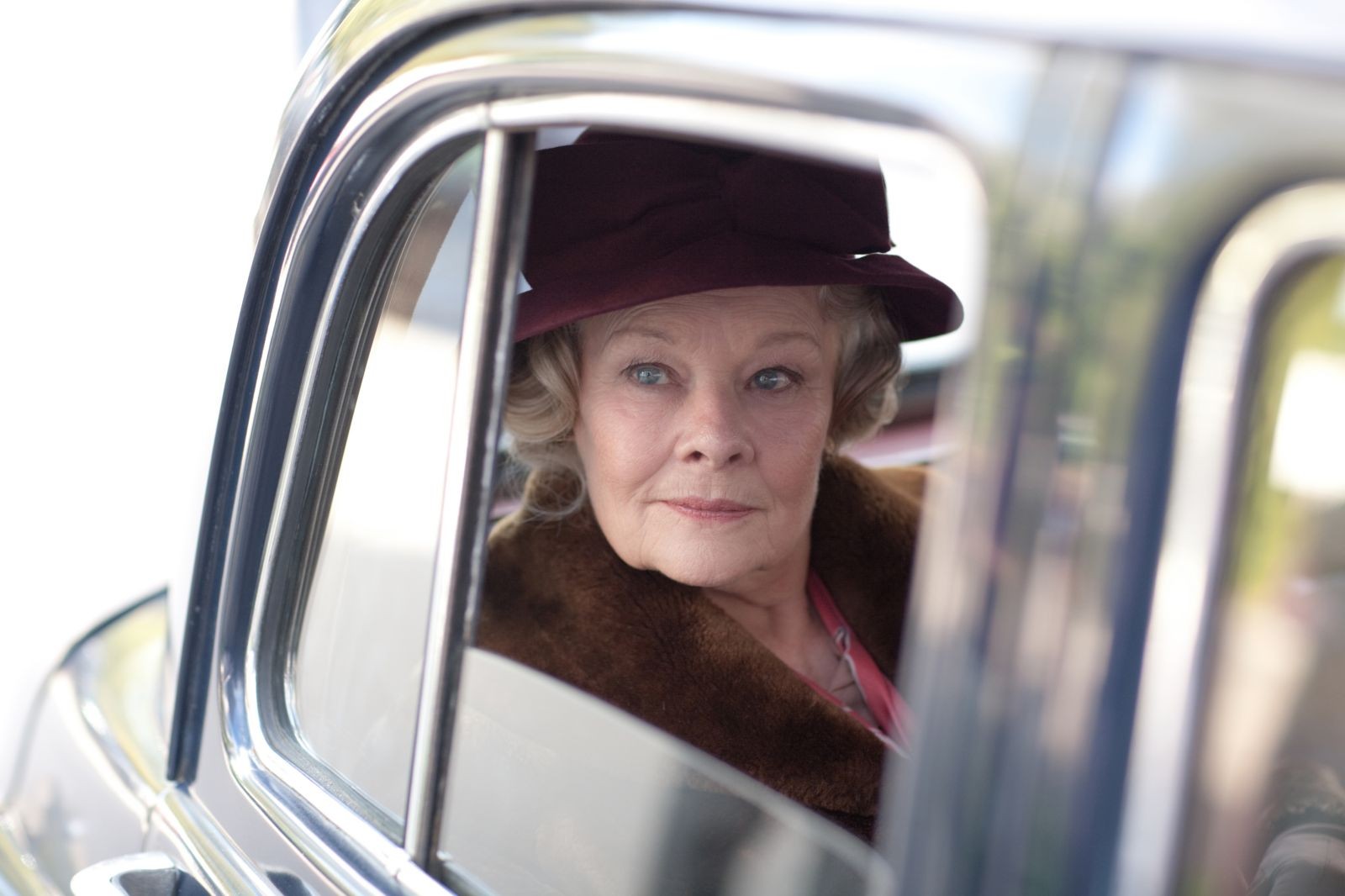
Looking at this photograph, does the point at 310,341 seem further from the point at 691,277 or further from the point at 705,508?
the point at 705,508

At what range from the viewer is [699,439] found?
1.68 metres

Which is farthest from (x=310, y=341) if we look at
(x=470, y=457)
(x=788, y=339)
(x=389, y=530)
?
(x=788, y=339)

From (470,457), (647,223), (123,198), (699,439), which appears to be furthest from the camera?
(123,198)

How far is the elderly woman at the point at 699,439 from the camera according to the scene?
1.54 meters

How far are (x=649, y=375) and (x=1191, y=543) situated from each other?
3.84 feet

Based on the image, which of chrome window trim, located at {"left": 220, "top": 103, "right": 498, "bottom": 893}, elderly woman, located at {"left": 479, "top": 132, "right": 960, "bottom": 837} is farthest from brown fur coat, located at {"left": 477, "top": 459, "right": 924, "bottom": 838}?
chrome window trim, located at {"left": 220, "top": 103, "right": 498, "bottom": 893}

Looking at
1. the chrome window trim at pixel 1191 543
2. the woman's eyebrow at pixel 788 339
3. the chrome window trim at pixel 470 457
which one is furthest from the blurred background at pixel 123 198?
the chrome window trim at pixel 1191 543

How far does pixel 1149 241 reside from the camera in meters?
0.58

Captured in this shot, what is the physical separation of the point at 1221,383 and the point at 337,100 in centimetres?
87

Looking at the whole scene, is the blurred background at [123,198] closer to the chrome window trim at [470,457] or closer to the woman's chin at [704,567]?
the woman's chin at [704,567]

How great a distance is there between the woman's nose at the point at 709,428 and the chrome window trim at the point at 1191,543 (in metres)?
1.11

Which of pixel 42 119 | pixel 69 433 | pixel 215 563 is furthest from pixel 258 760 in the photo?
pixel 42 119

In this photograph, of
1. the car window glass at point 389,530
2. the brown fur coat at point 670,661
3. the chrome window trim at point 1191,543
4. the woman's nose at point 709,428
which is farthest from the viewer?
the woman's nose at point 709,428

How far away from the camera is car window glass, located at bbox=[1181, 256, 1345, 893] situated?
0.57 meters
